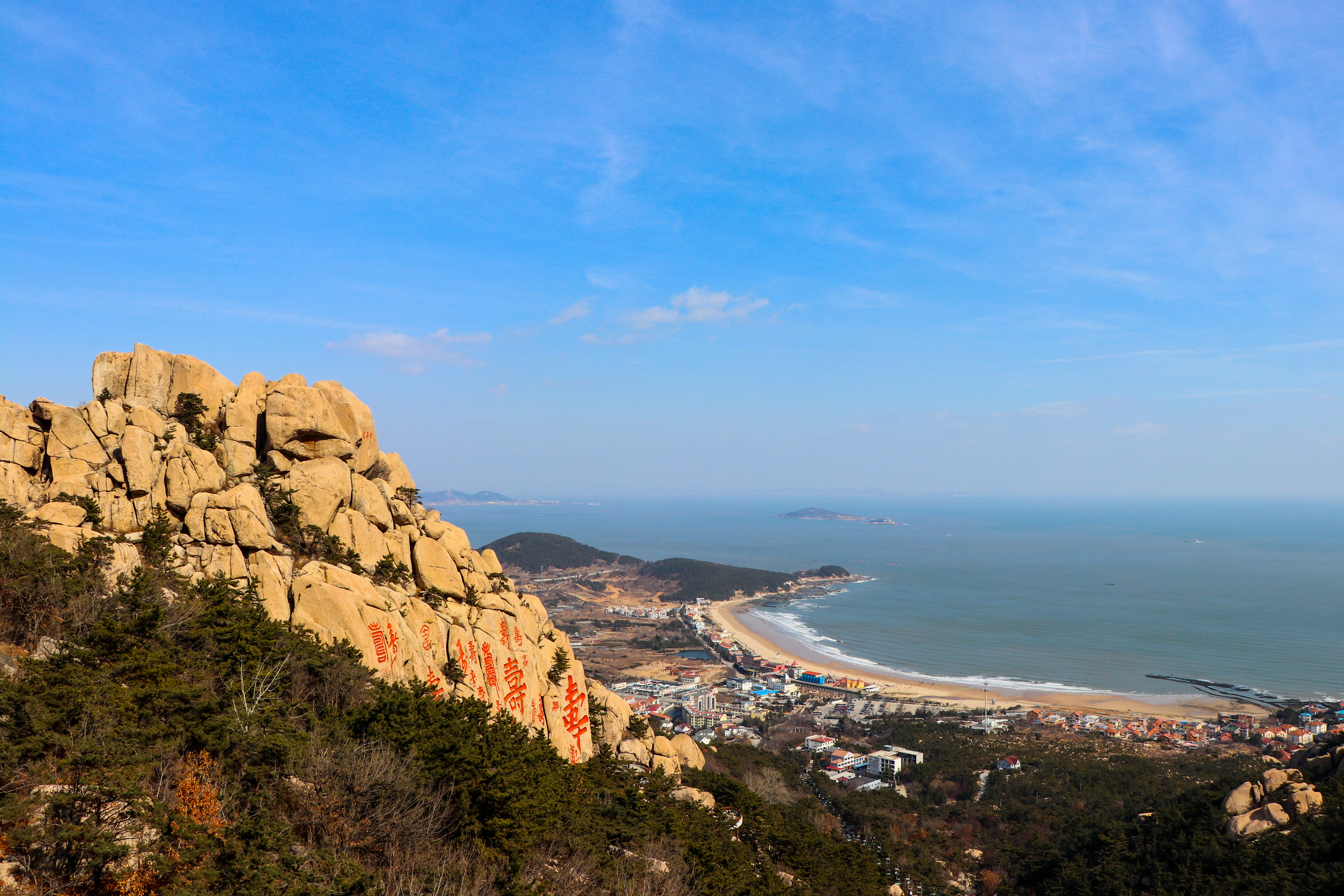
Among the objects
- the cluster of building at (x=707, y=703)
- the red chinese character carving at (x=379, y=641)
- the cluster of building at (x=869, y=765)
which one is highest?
the red chinese character carving at (x=379, y=641)

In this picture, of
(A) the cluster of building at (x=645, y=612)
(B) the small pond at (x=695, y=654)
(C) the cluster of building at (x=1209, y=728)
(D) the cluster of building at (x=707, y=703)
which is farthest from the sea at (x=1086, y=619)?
(D) the cluster of building at (x=707, y=703)

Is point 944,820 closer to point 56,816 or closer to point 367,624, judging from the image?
point 367,624

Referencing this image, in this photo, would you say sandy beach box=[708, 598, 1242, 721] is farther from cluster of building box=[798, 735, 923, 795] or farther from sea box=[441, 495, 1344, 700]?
cluster of building box=[798, 735, 923, 795]

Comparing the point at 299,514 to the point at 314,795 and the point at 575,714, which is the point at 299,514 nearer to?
the point at 314,795

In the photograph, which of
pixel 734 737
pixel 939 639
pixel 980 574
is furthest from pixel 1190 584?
pixel 734 737

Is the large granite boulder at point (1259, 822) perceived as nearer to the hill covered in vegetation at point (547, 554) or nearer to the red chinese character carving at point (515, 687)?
the red chinese character carving at point (515, 687)

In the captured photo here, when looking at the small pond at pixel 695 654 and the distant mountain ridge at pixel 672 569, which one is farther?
the distant mountain ridge at pixel 672 569

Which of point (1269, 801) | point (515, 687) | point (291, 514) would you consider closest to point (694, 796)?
point (515, 687)
